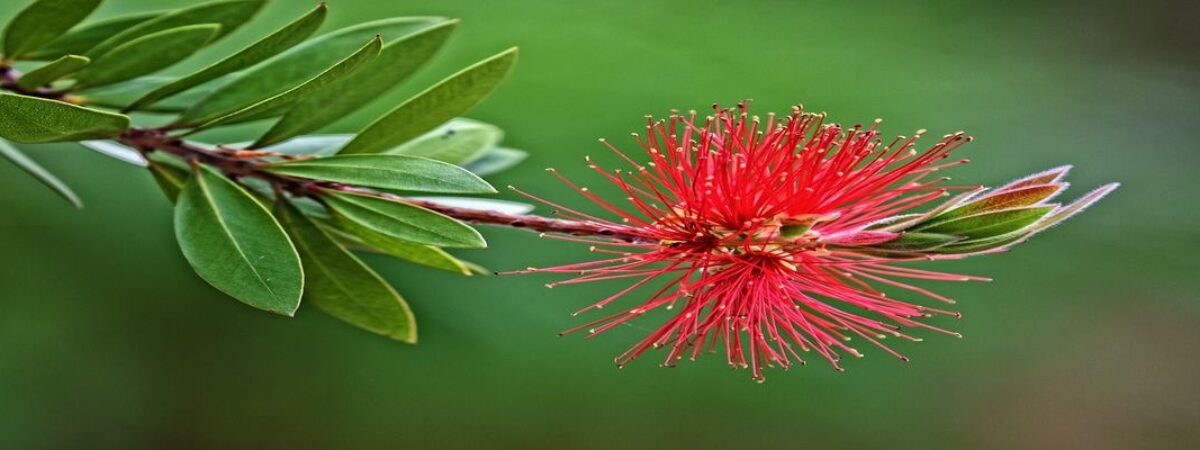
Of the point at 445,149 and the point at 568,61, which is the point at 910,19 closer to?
the point at 568,61

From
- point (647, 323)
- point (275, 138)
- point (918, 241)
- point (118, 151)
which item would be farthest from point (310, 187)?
point (647, 323)

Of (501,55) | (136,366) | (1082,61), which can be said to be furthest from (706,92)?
(501,55)

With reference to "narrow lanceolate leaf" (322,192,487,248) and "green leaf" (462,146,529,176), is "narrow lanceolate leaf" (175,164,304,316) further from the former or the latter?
"green leaf" (462,146,529,176)

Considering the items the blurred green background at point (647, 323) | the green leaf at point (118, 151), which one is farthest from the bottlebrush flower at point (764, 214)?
the blurred green background at point (647, 323)

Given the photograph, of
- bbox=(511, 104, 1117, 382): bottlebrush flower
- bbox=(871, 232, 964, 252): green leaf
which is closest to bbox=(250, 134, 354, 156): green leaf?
bbox=(511, 104, 1117, 382): bottlebrush flower

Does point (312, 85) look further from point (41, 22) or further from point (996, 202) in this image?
point (996, 202)

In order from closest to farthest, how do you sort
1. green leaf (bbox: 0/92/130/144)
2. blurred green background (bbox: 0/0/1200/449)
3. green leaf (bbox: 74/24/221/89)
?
green leaf (bbox: 0/92/130/144) → green leaf (bbox: 74/24/221/89) → blurred green background (bbox: 0/0/1200/449)

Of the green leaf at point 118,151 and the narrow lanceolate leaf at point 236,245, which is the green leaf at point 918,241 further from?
the green leaf at point 118,151

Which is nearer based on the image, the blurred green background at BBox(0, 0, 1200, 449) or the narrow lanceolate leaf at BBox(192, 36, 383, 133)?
the narrow lanceolate leaf at BBox(192, 36, 383, 133)
